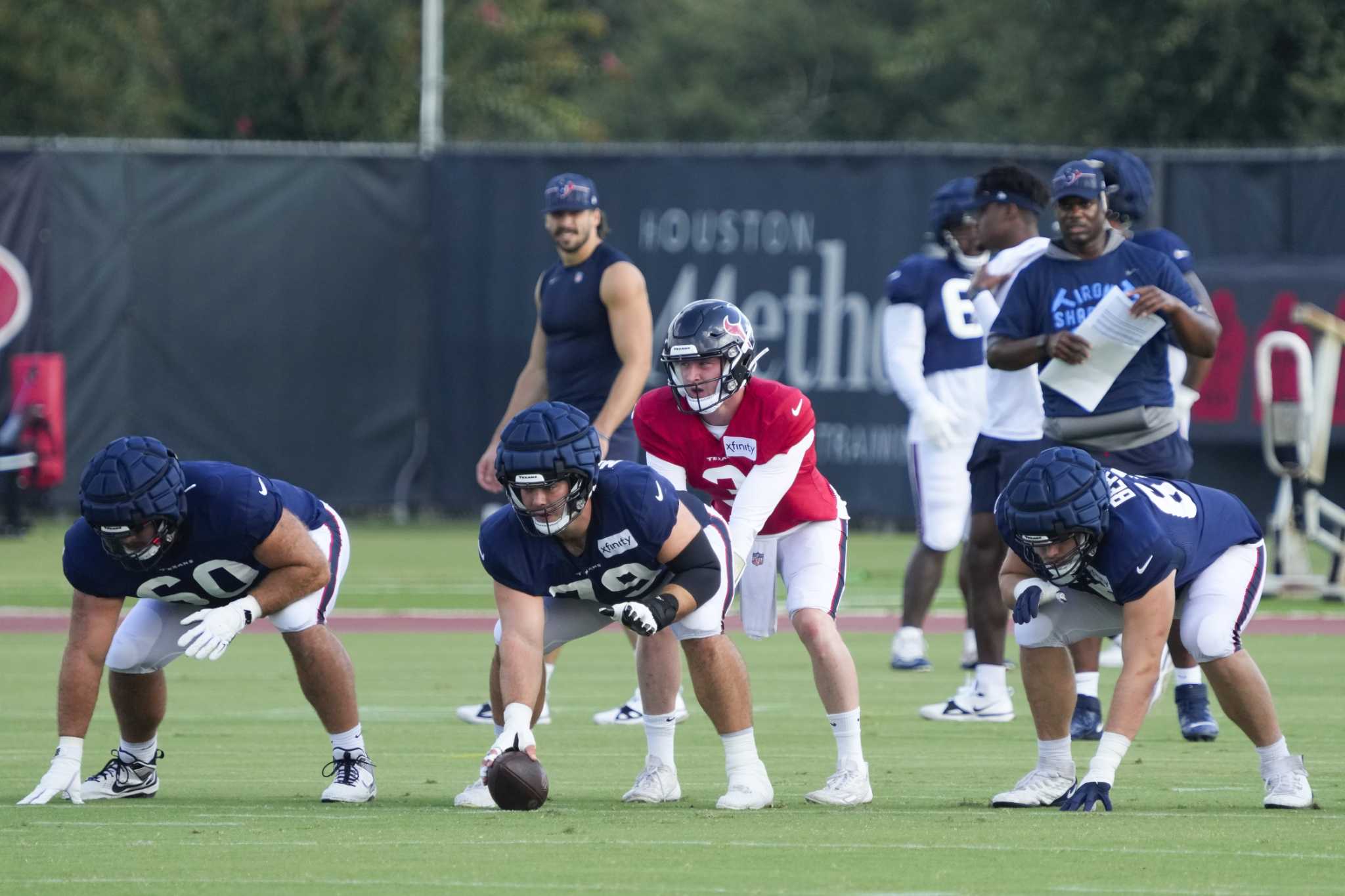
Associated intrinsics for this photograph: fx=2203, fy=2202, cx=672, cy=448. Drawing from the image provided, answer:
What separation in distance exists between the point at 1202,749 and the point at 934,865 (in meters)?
3.06

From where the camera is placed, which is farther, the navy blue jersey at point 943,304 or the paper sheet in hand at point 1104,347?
Result: the navy blue jersey at point 943,304

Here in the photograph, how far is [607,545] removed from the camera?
22.4 feet

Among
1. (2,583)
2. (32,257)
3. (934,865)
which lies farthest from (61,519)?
(934,865)

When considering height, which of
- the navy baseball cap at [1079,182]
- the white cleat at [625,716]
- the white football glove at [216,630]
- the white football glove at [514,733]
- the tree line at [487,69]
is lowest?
the white cleat at [625,716]

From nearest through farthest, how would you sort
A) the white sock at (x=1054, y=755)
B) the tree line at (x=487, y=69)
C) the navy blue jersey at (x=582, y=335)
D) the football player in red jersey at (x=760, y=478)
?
the white sock at (x=1054, y=755) < the football player in red jersey at (x=760, y=478) < the navy blue jersey at (x=582, y=335) < the tree line at (x=487, y=69)

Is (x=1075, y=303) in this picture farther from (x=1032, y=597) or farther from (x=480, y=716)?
(x=480, y=716)

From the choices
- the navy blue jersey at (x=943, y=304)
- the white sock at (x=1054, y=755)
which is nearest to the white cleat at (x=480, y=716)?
the white sock at (x=1054, y=755)

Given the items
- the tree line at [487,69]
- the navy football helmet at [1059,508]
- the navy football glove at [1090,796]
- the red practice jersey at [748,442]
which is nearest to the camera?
the navy football helmet at [1059,508]

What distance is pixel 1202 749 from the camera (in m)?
8.45

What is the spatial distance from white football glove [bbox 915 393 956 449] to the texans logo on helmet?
1129cm

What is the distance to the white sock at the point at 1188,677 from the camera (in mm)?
8797

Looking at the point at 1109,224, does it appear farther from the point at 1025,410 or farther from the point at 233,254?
the point at 233,254

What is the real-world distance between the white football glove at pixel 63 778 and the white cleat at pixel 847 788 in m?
2.35

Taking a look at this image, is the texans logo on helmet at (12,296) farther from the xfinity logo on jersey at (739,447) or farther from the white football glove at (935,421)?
the xfinity logo on jersey at (739,447)
